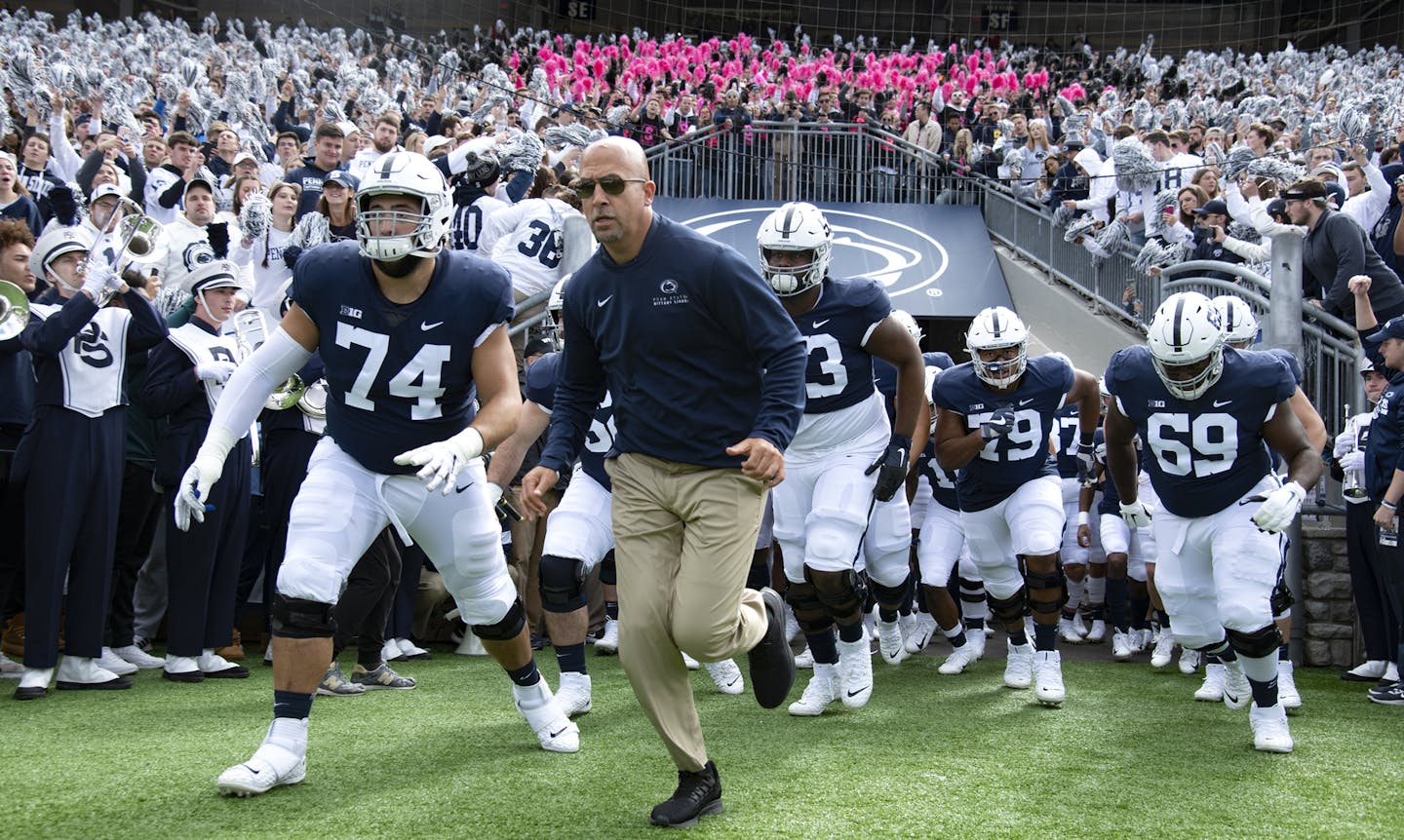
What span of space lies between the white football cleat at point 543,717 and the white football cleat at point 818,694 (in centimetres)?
128

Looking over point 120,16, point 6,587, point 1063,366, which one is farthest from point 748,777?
point 120,16

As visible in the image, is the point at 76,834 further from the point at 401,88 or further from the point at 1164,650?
the point at 401,88

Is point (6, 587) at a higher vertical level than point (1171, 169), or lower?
lower

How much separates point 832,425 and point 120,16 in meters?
25.0

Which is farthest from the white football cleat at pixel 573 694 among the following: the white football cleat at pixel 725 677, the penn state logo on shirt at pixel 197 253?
the penn state logo on shirt at pixel 197 253

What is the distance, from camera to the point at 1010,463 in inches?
269

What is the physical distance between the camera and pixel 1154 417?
577 centimetres

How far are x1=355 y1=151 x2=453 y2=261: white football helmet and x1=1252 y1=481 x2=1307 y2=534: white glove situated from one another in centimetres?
317

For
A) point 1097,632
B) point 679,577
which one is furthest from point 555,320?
point 1097,632

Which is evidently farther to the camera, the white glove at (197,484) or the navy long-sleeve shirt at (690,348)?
the white glove at (197,484)

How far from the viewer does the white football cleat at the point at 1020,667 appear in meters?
6.82

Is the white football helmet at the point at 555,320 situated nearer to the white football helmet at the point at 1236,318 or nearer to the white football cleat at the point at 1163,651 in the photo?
the white football helmet at the point at 1236,318

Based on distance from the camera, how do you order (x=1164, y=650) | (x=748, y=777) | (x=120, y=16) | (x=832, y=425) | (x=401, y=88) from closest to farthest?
(x=748, y=777), (x=832, y=425), (x=1164, y=650), (x=401, y=88), (x=120, y=16)

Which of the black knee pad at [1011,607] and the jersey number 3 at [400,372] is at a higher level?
the jersey number 3 at [400,372]
